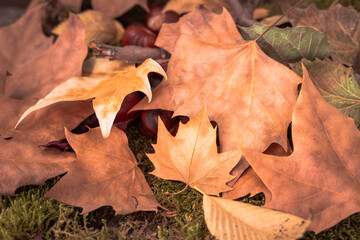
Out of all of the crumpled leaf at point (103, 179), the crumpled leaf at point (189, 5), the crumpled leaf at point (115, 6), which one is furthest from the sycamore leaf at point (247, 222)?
the crumpled leaf at point (115, 6)

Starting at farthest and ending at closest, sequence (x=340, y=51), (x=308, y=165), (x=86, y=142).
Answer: (x=340, y=51), (x=86, y=142), (x=308, y=165)

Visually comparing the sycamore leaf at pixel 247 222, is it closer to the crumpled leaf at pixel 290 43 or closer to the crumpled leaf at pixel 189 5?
the crumpled leaf at pixel 290 43

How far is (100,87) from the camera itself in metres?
0.79

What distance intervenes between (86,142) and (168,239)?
0.83ft

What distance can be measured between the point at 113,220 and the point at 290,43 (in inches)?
21.2

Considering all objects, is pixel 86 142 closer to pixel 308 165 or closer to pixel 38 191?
pixel 38 191

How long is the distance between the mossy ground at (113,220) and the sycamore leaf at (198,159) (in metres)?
0.05

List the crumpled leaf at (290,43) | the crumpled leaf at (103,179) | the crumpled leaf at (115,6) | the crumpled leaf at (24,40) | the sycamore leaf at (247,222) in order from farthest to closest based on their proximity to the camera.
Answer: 1. the crumpled leaf at (115,6)
2. the crumpled leaf at (24,40)
3. the crumpled leaf at (290,43)
4. the crumpled leaf at (103,179)
5. the sycamore leaf at (247,222)

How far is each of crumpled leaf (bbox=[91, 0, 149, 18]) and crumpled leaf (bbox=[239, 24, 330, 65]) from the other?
0.48m

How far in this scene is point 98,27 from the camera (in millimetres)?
1067

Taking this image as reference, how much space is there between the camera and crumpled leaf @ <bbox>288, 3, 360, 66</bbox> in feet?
2.93

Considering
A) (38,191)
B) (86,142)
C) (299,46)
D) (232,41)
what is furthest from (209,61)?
(38,191)

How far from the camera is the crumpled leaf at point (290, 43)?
0.77 m

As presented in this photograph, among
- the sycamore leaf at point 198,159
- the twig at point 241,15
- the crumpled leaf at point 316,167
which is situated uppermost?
the twig at point 241,15
